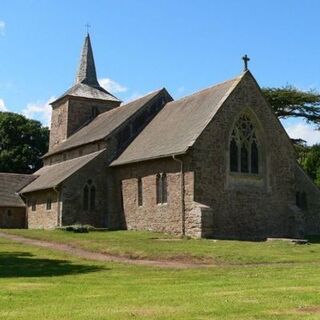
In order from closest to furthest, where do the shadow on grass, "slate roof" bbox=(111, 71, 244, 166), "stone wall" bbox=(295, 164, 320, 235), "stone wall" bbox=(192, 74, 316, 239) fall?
the shadow on grass < "stone wall" bbox=(192, 74, 316, 239) < "slate roof" bbox=(111, 71, 244, 166) < "stone wall" bbox=(295, 164, 320, 235)

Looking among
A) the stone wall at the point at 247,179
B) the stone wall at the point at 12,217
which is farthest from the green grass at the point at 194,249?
the stone wall at the point at 12,217

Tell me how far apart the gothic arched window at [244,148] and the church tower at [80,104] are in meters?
20.9

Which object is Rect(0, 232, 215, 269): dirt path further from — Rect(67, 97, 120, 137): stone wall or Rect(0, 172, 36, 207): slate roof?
Rect(67, 97, 120, 137): stone wall

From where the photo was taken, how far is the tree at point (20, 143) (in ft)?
226

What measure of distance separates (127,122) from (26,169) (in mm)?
32502

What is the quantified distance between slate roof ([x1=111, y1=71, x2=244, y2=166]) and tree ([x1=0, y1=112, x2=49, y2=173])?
3264 cm

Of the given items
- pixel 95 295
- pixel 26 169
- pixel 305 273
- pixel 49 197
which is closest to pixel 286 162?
pixel 49 197

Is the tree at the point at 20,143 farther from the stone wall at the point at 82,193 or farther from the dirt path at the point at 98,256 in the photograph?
the dirt path at the point at 98,256

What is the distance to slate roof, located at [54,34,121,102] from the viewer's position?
5359 centimetres

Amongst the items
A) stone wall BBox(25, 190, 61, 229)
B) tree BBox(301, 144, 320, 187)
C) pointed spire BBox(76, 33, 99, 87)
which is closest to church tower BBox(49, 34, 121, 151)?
pointed spire BBox(76, 33, 99, 87)

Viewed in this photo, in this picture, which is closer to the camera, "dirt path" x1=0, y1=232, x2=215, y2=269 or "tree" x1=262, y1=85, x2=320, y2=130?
"dirt path" x1=0, y1=232, x2=215, y2=269

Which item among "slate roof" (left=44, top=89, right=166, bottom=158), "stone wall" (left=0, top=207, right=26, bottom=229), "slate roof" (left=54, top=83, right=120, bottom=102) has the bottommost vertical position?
"stone wall" (left=0, top=207, right=26, bottom=229)

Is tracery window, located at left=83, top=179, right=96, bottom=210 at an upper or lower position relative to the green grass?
upper

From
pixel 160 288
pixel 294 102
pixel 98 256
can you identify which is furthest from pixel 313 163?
pixel 160 288
